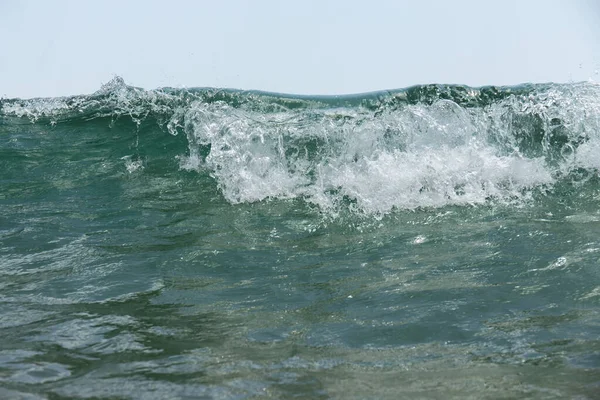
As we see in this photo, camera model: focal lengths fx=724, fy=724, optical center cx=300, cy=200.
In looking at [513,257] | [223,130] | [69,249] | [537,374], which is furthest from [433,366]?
[223,130]

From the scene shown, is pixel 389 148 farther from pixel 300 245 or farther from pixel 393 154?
pixel 300 245

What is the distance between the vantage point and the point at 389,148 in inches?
239

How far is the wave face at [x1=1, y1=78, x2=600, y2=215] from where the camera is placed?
18.5 ft

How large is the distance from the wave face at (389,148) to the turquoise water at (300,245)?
0.07 ft

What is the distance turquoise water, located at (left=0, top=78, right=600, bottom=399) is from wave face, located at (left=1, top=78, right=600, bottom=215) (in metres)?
0.02

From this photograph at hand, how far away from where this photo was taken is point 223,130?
6191 mm

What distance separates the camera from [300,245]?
4488 millimetres

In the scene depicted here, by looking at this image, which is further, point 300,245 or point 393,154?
point 393,154

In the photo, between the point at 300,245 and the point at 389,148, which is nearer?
the point at 300,245

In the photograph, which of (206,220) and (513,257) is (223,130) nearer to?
(206,220)

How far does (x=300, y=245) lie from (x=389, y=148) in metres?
1.90

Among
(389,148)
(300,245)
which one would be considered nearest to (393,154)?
(389,148)

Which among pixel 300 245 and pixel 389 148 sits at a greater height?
pixel 389 148

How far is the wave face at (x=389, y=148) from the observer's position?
564cm
